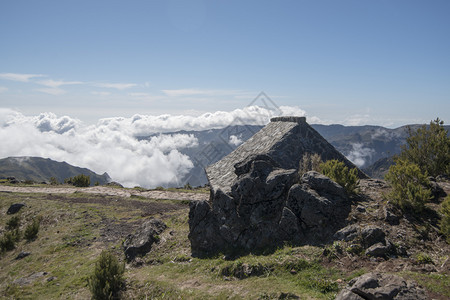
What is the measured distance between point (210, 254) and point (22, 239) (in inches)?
709

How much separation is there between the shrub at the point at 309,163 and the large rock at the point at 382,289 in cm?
905

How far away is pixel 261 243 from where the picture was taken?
1222 cm

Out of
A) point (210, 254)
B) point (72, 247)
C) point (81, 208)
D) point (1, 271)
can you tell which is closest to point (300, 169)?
point (210, 254)

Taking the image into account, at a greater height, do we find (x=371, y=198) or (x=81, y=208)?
(x=371, y=198)

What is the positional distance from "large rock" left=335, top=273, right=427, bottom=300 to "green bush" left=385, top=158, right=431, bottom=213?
5212mm

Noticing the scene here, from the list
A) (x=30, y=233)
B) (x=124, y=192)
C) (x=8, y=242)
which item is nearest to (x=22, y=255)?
(x=30, y=233)

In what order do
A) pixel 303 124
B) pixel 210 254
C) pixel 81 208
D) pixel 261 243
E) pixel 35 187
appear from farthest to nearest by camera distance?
pixel 35 187 < pixel 81 208 < pixel 303 124 < pixel 210 254 < pixel 261 243

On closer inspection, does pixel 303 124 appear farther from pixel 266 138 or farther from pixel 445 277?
pixel 445 277

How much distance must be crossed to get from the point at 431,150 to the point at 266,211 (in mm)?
11653

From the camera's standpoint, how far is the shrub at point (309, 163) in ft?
54.4

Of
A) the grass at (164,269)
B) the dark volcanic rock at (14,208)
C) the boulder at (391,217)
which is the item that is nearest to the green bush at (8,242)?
the grass at (164,269)

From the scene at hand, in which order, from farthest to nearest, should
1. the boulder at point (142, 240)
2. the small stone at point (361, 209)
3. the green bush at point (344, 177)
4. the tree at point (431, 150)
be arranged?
the tree at point (431, 150)
the boulder at point (142, 240)
the green bush at point (344, 177)
the small stone at point (361, 209)

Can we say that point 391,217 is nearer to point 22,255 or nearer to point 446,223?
point 446,223

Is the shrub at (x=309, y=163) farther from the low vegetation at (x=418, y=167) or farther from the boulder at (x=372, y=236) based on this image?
the boulder at (x=372, y=236)
